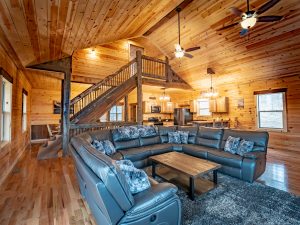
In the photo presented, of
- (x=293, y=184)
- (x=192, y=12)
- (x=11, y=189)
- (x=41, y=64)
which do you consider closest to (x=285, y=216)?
(x=293, y=184)

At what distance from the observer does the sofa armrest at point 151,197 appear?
4.83 ft

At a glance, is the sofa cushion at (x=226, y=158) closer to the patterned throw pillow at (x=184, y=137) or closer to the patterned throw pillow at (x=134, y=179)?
the patterned throw pillow at (x=184, y=137)

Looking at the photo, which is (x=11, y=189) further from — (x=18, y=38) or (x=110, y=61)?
(x=110, y=61)

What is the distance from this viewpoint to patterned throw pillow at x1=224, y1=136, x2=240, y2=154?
11.4 ft

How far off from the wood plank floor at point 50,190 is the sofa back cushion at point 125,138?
117 cm

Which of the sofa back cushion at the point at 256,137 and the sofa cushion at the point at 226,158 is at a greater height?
the sofa back cushion at the point at 256,137

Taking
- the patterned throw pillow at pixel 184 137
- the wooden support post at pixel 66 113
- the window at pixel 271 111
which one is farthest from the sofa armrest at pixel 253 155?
the wooden support post at pixel 66 113

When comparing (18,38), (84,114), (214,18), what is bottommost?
(84,114)

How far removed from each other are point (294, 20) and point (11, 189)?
22.4ft

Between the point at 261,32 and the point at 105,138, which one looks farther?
the point at 261,32

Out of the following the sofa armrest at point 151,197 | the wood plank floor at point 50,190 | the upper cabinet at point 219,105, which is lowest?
the wood plank floor at point 50,190

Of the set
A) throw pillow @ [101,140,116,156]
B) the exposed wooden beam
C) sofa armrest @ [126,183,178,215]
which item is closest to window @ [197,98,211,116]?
the exposed wooden beam

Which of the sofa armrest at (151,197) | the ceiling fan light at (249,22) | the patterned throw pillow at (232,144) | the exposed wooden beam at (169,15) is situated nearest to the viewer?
the sofa armrest at (151,197)

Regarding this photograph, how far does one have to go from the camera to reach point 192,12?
4828mm
